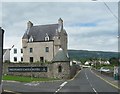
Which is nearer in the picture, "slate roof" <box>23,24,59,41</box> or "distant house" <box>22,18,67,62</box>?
"distant house" <box>22,18,67,62</box>

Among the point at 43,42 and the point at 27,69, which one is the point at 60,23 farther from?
Answer: the point at 27,69

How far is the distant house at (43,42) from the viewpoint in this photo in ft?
257

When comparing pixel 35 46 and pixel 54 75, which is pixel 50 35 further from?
pixel 54 75

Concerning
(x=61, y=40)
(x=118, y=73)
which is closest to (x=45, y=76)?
(x=118, y=73)

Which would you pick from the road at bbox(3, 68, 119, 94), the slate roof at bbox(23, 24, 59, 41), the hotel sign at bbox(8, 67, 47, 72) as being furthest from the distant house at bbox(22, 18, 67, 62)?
the road at bbox(3, 68, 119, 94)

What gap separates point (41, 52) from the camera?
8031 cm

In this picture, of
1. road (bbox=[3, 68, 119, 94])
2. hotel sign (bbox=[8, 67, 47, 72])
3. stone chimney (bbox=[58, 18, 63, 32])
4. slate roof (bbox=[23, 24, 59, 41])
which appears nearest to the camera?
road (bbox=[3, 68, 119, 94])

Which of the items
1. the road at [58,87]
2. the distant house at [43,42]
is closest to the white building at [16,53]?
the distant house at [43,42]

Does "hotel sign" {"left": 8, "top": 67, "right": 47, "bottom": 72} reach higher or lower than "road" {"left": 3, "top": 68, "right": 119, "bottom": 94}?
higher

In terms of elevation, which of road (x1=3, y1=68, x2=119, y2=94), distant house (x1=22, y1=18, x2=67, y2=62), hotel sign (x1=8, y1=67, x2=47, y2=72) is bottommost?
road (x1=3, y1=68, x2=119, y2=94)

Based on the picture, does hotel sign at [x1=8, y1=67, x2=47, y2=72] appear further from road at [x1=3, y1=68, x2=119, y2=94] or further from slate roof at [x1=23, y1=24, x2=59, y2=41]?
slate roof at [x1=23, y1=24, x2=59, y2=41]

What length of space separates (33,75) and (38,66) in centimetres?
179

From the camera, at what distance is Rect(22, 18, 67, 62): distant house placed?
7831 centimetres

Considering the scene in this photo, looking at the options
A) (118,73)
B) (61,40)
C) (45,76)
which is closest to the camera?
(118,73)
